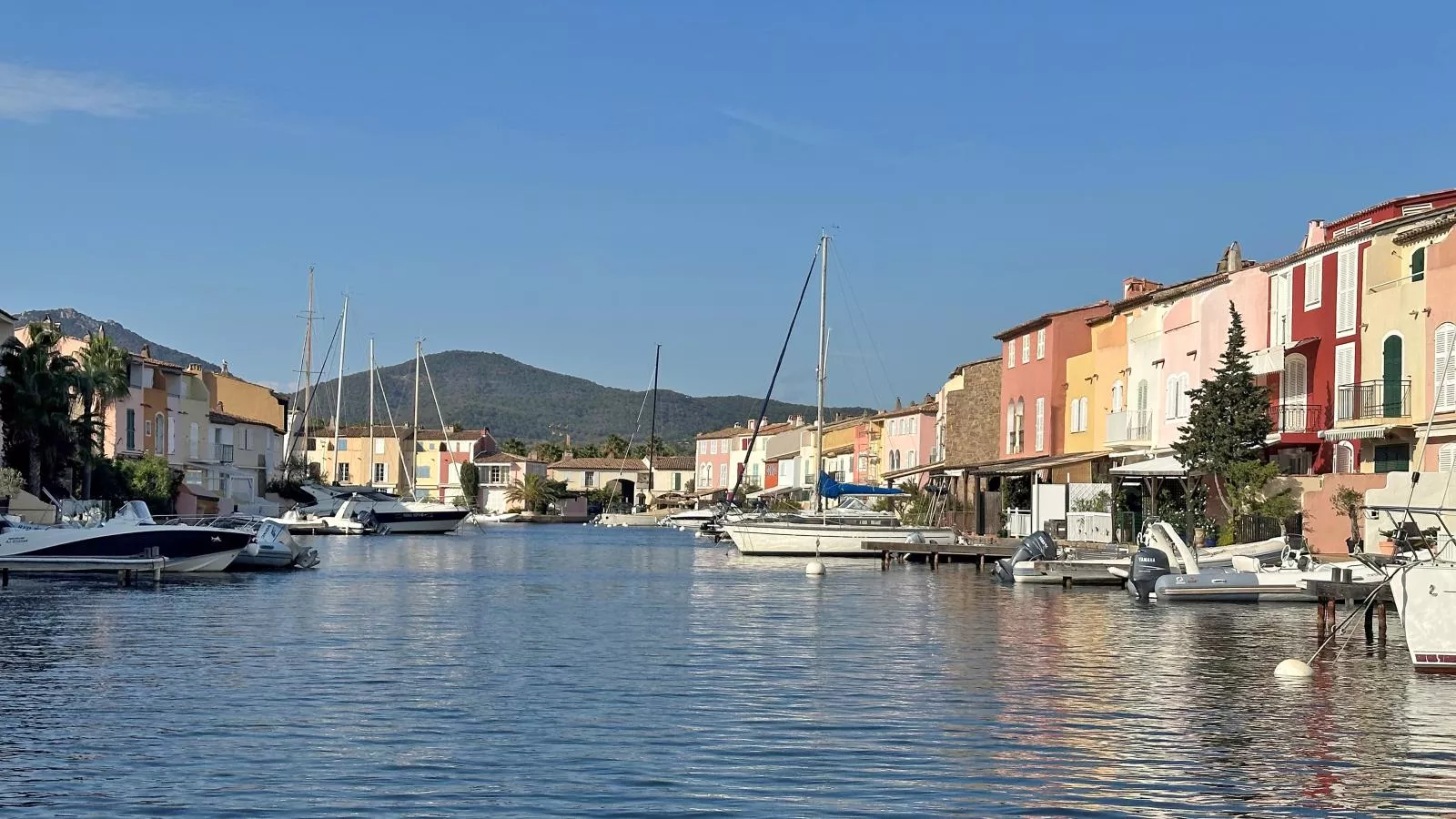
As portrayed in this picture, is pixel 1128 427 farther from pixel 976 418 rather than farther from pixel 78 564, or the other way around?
pixel 78 564

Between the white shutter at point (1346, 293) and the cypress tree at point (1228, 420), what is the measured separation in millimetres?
2893

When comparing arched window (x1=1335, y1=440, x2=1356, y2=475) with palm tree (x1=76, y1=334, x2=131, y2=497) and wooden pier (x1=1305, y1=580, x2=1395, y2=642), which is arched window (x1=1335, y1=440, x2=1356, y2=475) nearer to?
wooden pier (x1=1305, y1=580, x2=1395, y2=642)

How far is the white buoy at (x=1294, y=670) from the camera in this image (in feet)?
80.8

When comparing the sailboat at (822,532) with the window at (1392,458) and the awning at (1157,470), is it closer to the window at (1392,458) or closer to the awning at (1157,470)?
the awning at (1157,470)

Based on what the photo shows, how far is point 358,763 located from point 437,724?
2602mm

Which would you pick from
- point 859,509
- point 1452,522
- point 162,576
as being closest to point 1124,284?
point 859,509

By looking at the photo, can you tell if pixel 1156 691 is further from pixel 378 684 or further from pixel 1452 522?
pixel 378 684

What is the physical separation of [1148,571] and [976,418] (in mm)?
46535

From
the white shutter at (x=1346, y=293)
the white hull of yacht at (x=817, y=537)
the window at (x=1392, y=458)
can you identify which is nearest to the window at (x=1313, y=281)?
the white shutter at (x=1346, y=293)

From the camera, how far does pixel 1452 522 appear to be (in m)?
26.9

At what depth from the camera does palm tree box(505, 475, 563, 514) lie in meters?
170

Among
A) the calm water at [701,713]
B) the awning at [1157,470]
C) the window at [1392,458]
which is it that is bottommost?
the calm water at [701,713]

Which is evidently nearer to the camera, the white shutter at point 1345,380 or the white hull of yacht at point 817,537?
the white shutter at point 1345,380

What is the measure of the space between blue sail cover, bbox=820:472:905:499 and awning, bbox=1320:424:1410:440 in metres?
25.9
